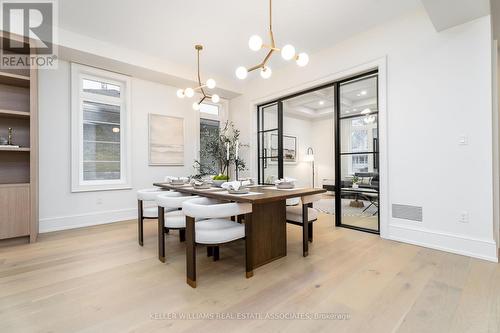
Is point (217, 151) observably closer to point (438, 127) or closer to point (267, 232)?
point (267, 232)

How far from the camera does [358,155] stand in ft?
11.9

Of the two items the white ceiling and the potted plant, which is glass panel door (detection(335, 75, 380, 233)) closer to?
the potted plant

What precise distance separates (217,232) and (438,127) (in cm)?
283

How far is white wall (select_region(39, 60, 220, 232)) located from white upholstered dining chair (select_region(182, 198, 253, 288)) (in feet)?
9.64

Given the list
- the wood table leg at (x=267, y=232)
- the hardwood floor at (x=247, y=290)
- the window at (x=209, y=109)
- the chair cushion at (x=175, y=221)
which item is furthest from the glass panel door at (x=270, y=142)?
the chair cushion at (x=175, y=221)

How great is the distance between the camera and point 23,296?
1805 mm

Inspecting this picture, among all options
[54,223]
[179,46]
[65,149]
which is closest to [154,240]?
[54,223]

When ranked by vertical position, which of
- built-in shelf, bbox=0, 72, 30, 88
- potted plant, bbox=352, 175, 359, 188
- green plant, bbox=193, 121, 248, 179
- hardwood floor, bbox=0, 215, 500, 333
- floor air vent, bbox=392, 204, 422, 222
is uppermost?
built-in shelf, bbox=0, 72, 30, 88

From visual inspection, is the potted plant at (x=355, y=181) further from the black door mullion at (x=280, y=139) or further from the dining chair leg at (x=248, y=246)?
the dining chair leg at (x=248, y=246)

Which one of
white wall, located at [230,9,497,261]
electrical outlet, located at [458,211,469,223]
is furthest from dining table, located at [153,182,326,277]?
electrical outlet, located at [458,211,469,223]

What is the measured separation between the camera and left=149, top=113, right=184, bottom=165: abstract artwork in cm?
472

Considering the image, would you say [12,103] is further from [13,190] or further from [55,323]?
[55,323]

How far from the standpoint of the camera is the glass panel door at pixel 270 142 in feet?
16.4

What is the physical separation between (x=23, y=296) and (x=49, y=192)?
2.44 meters
